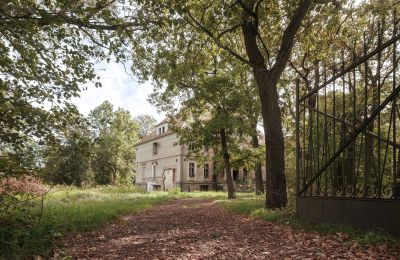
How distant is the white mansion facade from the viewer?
45.3 metres

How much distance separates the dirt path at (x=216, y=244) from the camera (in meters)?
5.14

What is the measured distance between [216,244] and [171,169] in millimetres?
40722

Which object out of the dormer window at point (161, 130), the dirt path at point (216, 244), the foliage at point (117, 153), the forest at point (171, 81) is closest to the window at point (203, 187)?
the dormer window at point (161, 130)

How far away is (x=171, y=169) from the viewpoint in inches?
1833

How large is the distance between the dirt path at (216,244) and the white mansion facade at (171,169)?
33.6 metres

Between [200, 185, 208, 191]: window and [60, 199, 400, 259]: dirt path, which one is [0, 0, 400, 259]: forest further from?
[200, 185, 208, 191]: window

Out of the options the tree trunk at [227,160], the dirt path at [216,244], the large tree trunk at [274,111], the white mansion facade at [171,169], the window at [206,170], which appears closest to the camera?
the dirt path at [216,244]

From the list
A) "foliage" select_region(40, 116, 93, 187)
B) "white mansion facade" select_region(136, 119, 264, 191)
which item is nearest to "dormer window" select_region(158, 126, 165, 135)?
"white mansion facade" select_region(136, 119, 264, 191)

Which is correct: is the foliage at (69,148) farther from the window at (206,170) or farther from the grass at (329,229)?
the window at (206,170)

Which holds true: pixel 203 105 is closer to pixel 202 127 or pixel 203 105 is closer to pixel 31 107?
pixel 202 127

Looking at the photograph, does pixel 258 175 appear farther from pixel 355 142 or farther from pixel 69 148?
pixel 69 148

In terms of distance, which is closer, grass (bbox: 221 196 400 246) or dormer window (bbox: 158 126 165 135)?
grass (bbox: 221 196 400 246)

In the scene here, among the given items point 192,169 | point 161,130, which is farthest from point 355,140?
point 161,130

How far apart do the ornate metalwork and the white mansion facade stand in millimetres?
33116
